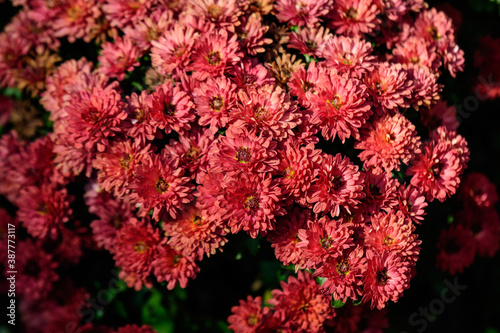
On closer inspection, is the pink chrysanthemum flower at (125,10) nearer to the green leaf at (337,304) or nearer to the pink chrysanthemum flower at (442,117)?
the pink chrysanthemum flower at (442,117)

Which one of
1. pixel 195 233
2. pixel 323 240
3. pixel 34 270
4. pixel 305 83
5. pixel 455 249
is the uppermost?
pixel 305 83

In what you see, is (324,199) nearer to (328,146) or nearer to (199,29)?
(328,146)

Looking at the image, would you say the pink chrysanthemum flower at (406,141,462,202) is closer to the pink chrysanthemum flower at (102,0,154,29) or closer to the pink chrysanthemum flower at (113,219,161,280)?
the pink chrysanthemum flower at (113,219,161,280)

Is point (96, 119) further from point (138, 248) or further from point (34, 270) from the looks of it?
point (34, 270)

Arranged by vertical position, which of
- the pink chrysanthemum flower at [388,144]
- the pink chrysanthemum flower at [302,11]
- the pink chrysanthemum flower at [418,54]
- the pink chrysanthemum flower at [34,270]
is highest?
the pink chrysanthemum flower at [302,11]

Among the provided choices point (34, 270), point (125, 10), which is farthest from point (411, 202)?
point (34, 270)

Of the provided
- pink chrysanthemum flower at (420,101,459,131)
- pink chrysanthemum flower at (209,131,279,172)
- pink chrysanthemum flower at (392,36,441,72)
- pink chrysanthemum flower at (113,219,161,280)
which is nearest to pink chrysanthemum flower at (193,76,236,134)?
pink chrysanthemum flower at (209,131,279,172)

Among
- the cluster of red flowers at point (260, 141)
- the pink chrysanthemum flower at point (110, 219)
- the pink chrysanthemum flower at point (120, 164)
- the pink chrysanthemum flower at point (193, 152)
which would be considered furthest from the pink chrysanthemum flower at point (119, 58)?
the pink chrysanthemum flower at point (110, 219)
